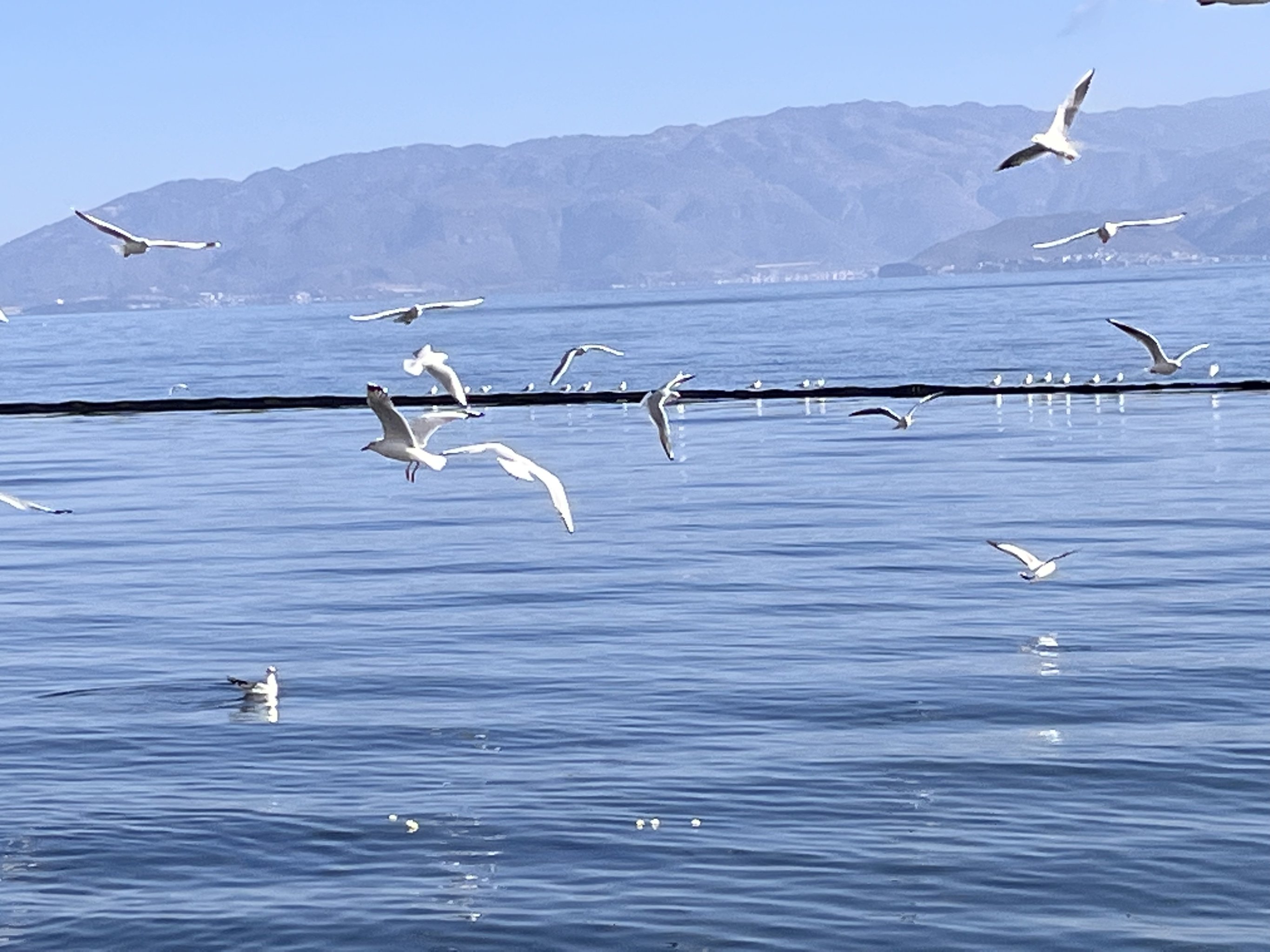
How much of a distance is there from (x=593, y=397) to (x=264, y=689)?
3646 centimetres

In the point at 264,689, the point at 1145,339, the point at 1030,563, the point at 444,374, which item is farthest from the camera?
the point at 1030,563

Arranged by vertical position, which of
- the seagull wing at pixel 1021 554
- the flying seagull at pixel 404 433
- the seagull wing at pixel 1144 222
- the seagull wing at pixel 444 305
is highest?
the seagull wing at pixel 1144 222

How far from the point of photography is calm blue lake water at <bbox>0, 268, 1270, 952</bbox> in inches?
518

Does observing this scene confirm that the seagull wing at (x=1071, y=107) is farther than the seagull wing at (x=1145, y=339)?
No

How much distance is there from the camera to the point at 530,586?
27250 mm

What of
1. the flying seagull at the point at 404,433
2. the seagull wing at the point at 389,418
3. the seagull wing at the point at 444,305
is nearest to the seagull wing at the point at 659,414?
the seagull wing at the point at 444,305

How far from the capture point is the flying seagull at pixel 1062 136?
16.0 metres

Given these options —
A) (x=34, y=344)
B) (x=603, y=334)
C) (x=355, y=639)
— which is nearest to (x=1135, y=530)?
(x=355, y=639)

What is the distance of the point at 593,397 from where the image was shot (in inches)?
2176

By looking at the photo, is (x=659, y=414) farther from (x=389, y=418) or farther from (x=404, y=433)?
(x=389, y=418)

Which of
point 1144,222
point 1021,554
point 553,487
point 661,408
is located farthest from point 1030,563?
point 553,487

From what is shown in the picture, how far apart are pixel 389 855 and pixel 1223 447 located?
33.6 metres

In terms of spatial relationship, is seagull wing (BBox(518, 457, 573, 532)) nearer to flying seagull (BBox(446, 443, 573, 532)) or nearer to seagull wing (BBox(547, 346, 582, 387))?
flying seagull (BBox(446, 443, 573, 532))

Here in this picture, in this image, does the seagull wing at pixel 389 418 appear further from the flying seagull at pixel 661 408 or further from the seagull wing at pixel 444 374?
the flying seagull at pixel 661 408
